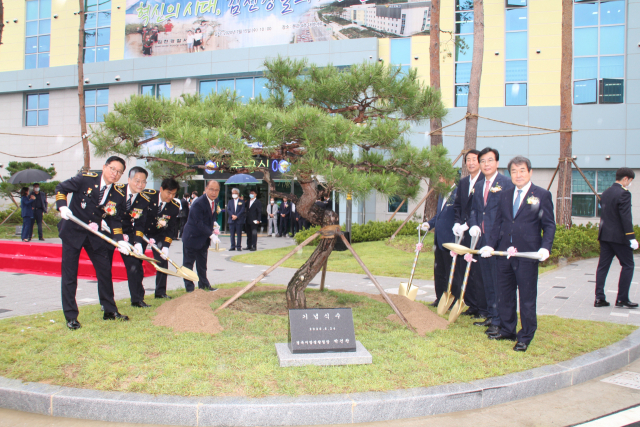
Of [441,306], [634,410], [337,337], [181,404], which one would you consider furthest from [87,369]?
[634,410]

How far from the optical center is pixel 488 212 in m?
4.39

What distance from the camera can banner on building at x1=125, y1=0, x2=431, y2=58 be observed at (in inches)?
677

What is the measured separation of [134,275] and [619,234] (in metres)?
5.80

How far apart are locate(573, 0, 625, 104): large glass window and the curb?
15955mm

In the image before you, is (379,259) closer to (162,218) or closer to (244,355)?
(162,218)

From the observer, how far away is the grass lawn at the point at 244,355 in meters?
2.95

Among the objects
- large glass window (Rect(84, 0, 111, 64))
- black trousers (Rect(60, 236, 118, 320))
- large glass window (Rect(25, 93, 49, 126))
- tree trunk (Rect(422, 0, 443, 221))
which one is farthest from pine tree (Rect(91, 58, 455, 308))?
large glass window (Rect(25, 93, 49, 126))

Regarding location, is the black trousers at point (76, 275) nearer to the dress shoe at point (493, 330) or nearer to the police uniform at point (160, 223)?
the police uniform at point (160, 223)

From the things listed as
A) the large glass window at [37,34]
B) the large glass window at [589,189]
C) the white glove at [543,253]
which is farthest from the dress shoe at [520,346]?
the large glass window at [37,34]

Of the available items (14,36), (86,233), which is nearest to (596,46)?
(86,233)

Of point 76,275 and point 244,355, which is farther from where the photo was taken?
point 76,275

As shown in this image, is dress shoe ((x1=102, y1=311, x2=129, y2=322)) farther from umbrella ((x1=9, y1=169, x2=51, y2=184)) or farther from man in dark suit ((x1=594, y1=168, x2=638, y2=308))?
umbrella ((x1=9, y1=169, x2=51, y2=184))

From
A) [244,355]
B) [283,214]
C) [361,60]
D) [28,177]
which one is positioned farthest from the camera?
[283,214]

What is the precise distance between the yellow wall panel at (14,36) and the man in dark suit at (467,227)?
2425 centimetres
